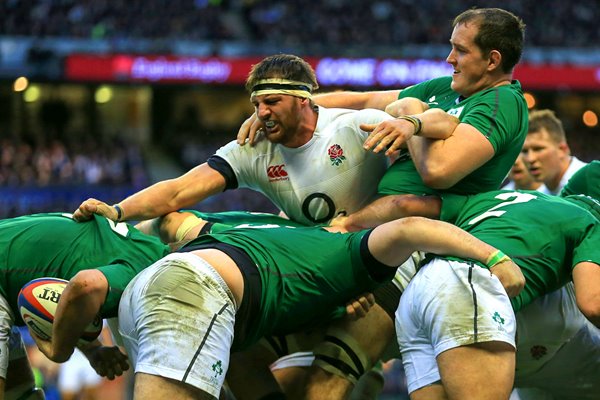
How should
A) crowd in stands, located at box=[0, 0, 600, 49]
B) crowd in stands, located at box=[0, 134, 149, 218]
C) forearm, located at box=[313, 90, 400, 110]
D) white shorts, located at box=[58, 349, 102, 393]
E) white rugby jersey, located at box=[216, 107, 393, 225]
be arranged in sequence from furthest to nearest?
crowd in stands, located at box=[0, 0, 600, 49]
crowd in stands, located at box=[0, 134, 149, 218]
white shorts, located at box=[58, 349, 102, 393]
forearm, located at box=[313, 90, 400, 110]
white rugby jersey, located at box=[216, 107, 393, 225]

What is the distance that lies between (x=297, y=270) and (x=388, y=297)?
2.58ft

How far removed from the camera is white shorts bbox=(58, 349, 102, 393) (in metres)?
13.6

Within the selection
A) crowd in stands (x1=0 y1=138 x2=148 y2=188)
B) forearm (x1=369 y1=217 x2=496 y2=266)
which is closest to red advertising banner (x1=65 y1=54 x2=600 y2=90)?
crowd in stands (x1=0 y1=138 x2=148 y2=188)

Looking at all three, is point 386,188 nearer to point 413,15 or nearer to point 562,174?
point 562,174

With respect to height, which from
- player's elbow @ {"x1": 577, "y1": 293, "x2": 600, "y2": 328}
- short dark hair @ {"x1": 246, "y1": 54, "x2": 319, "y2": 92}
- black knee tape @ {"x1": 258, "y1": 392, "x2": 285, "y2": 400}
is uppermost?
short dark hair @ {"x1": 246, "y1": 54, "x2": 319, "y2": 92}

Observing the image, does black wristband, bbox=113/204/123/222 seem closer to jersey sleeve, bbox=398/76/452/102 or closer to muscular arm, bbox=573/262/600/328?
jersey sleeve, bbox=398/76/452/102

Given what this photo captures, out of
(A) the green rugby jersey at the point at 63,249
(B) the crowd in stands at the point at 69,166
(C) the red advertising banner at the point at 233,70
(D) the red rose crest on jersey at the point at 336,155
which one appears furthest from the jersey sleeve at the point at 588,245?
(C) the red advertising banner at the point at 233,70

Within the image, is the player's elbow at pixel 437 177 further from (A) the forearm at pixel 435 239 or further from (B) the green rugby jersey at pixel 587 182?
(B) the green rugby jersey at pixel 587 182

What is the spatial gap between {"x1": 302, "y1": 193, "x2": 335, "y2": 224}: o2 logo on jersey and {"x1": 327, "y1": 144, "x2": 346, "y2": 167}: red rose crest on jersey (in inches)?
7.1

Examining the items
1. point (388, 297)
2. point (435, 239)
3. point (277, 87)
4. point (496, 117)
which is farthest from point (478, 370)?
point (277, 87)

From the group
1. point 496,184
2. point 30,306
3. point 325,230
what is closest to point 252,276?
point 325,230

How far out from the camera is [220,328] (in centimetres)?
425

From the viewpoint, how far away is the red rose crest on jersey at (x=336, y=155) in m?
5.46

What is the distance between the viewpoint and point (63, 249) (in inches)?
199
